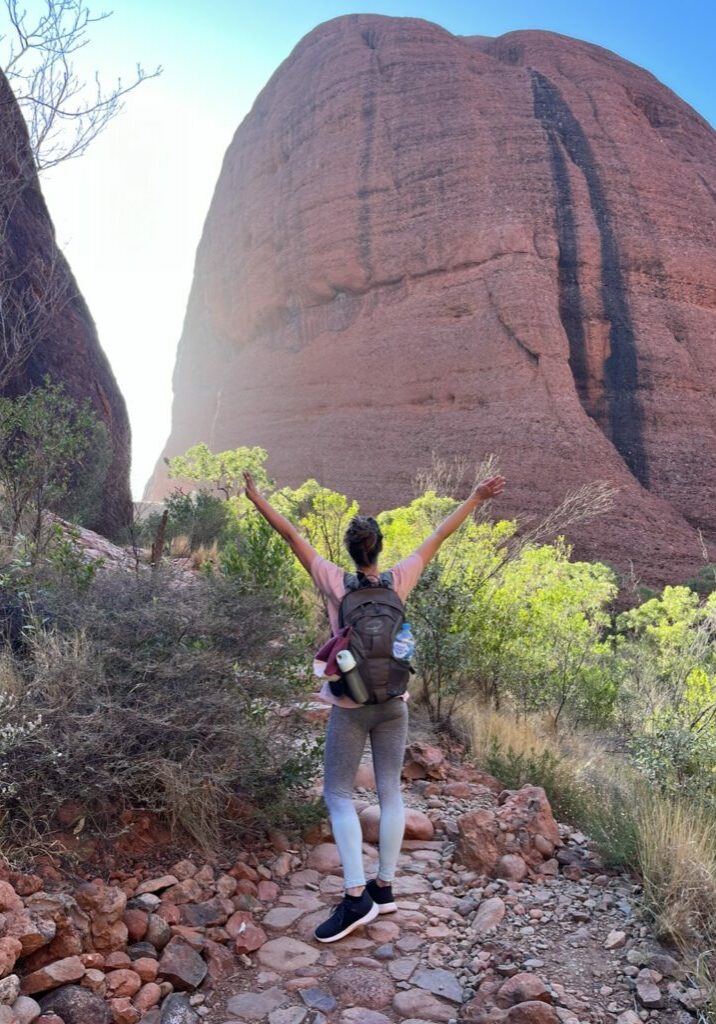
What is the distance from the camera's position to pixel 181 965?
2.80m

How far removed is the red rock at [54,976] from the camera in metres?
2.47

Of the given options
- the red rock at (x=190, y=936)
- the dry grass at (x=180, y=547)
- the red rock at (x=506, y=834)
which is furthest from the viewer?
the dry grass at (x=180, y=547)

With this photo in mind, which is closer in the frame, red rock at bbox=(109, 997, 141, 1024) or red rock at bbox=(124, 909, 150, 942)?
red rock at bbox=(109, 997, 141, 1024)

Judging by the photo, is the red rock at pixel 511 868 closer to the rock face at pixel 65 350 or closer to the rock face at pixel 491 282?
the rock face at pixel 65 350

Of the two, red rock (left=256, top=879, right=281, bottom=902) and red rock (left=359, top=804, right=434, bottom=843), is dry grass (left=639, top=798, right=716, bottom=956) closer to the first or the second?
red rock (left=359, top=804, right=434, bottom=843)

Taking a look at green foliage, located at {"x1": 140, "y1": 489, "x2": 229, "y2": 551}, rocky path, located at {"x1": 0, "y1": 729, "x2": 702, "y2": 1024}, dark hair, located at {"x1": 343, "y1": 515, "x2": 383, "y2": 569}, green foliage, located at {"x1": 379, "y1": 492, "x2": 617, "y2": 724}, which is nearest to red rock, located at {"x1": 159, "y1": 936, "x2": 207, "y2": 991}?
rocky path, located at {"x1": 0, "y1": 729, "x2": 702, "y2": 1024}

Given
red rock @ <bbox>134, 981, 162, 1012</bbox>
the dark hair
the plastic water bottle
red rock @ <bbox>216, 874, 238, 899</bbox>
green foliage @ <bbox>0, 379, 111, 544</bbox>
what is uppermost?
green foliage @ <bbox>0, 379, 111, 544</bbox>

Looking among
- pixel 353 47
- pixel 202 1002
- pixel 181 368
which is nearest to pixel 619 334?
pixel 353 47

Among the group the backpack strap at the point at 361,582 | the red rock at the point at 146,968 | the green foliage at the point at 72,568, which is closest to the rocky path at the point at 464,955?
the red rock at the point at 146,968

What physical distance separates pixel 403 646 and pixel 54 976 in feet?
5.27

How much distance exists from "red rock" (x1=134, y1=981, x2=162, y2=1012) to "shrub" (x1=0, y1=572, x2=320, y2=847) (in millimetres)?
693

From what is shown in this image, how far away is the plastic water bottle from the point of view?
10.2ft

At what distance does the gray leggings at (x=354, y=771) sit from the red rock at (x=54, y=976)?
3.39 ft

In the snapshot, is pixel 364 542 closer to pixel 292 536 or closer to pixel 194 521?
pixel 292 536
